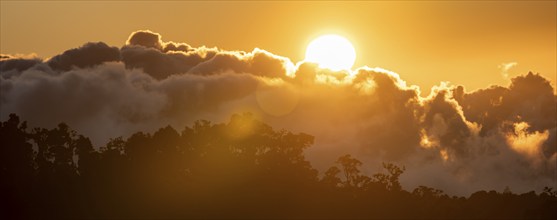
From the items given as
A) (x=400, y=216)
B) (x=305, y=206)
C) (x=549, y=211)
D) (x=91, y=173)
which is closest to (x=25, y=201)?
(x=91, y=173)

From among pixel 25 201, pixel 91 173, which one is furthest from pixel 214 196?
pixel 25 201

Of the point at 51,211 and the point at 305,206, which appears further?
the point at 305,206

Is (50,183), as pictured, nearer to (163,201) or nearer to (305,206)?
(163,201)

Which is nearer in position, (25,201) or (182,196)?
(25,201)

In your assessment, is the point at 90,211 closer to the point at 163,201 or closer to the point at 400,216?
the point at 163,201

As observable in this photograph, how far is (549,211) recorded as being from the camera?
19962cm

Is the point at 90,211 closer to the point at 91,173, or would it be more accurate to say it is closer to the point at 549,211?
the point at 91,173

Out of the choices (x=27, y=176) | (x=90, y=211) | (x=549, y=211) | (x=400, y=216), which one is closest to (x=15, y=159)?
(x=27, y=176)

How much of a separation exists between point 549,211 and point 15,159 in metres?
105

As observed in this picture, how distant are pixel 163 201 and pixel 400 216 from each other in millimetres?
47107

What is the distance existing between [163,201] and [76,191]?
55.9ft

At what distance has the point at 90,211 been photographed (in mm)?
188625

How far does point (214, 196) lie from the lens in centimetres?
19862

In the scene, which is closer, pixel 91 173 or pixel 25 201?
pixel 25 201
